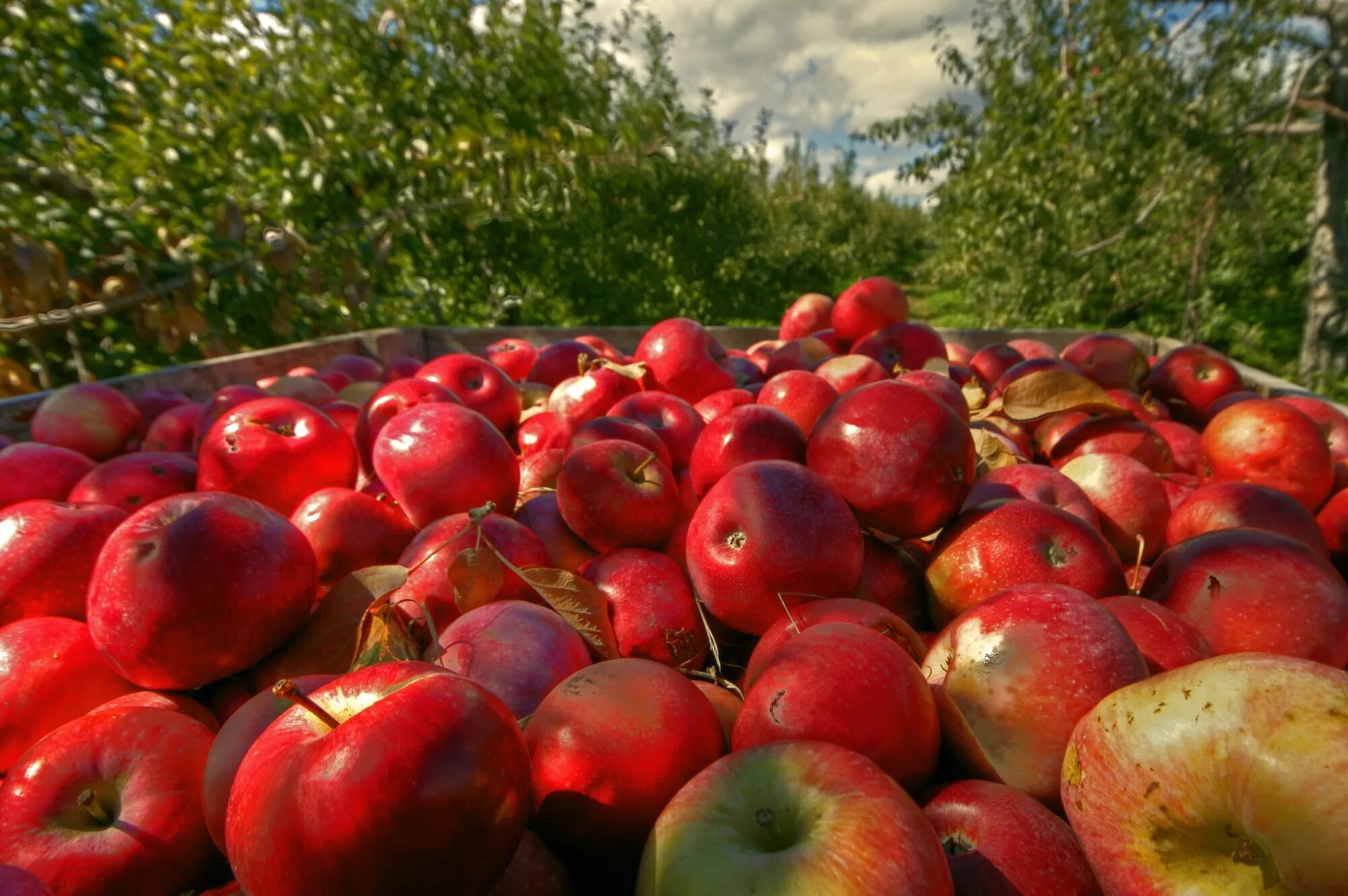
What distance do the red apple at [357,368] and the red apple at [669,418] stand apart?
1630mm

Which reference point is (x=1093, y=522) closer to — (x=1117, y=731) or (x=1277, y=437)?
(x=1277, y=437)

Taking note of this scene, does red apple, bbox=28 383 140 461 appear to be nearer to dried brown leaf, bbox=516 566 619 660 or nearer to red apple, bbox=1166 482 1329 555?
dried brown leaf, bbox=516 566 619 660

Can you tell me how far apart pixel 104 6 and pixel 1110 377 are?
23.4 ft

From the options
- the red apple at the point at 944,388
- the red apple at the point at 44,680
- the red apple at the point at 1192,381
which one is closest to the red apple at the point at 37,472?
the red apple at the point at 44,680

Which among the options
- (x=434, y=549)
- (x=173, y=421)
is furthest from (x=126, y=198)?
(x=434, y=549)

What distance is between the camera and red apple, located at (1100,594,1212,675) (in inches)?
49.9

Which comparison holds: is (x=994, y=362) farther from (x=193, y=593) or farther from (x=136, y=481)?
(x=136, y=481)

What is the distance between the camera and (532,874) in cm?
100

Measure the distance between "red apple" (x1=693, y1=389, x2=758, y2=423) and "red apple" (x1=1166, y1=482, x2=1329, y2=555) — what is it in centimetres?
137

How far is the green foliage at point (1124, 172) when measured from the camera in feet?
21.6

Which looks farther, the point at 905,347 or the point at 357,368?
the point at 357,368

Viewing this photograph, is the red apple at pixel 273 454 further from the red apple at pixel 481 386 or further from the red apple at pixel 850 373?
the red apple at pixel 850 373

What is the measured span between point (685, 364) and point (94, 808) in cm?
229

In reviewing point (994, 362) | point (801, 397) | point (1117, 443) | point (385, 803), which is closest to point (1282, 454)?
point (1117, 443)
